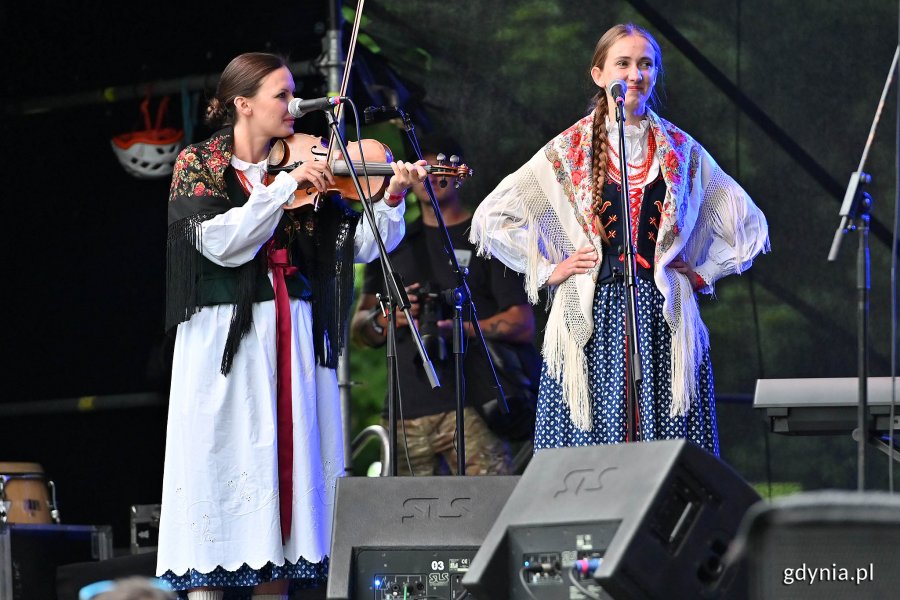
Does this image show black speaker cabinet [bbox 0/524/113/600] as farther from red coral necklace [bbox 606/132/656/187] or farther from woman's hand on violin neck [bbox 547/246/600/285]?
red coral necklace [bbox 606/132/656/187]

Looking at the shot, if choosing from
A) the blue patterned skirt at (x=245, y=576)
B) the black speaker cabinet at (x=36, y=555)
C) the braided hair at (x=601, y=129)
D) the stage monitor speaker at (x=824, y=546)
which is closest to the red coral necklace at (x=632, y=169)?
the braided hair at (x=601, y=129)

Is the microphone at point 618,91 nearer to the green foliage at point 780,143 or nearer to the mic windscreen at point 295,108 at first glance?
the mic windscreen at point 295,108

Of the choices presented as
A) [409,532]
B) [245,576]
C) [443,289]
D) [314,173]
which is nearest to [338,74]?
[443,289]

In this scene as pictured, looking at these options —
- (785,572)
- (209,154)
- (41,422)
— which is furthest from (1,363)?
(785,572)

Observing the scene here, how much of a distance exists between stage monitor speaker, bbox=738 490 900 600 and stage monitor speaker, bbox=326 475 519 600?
136 cm

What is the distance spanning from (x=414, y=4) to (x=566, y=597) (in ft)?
12.5

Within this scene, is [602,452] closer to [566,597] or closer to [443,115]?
[566,597]

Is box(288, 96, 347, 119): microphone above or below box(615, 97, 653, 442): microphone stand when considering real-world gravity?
above

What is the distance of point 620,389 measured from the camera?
3.89 meters

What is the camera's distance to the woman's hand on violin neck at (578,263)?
3.95 m

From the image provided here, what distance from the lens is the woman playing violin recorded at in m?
3.69

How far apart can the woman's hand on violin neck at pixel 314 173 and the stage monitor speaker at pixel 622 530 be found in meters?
1.37

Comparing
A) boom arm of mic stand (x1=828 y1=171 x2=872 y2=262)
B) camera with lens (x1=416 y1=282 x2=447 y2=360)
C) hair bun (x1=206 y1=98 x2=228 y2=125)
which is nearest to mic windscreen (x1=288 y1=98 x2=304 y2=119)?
hair bun (x1=206 y1=98 x2=228 y2=125)

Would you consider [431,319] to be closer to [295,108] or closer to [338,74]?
[338,74]
